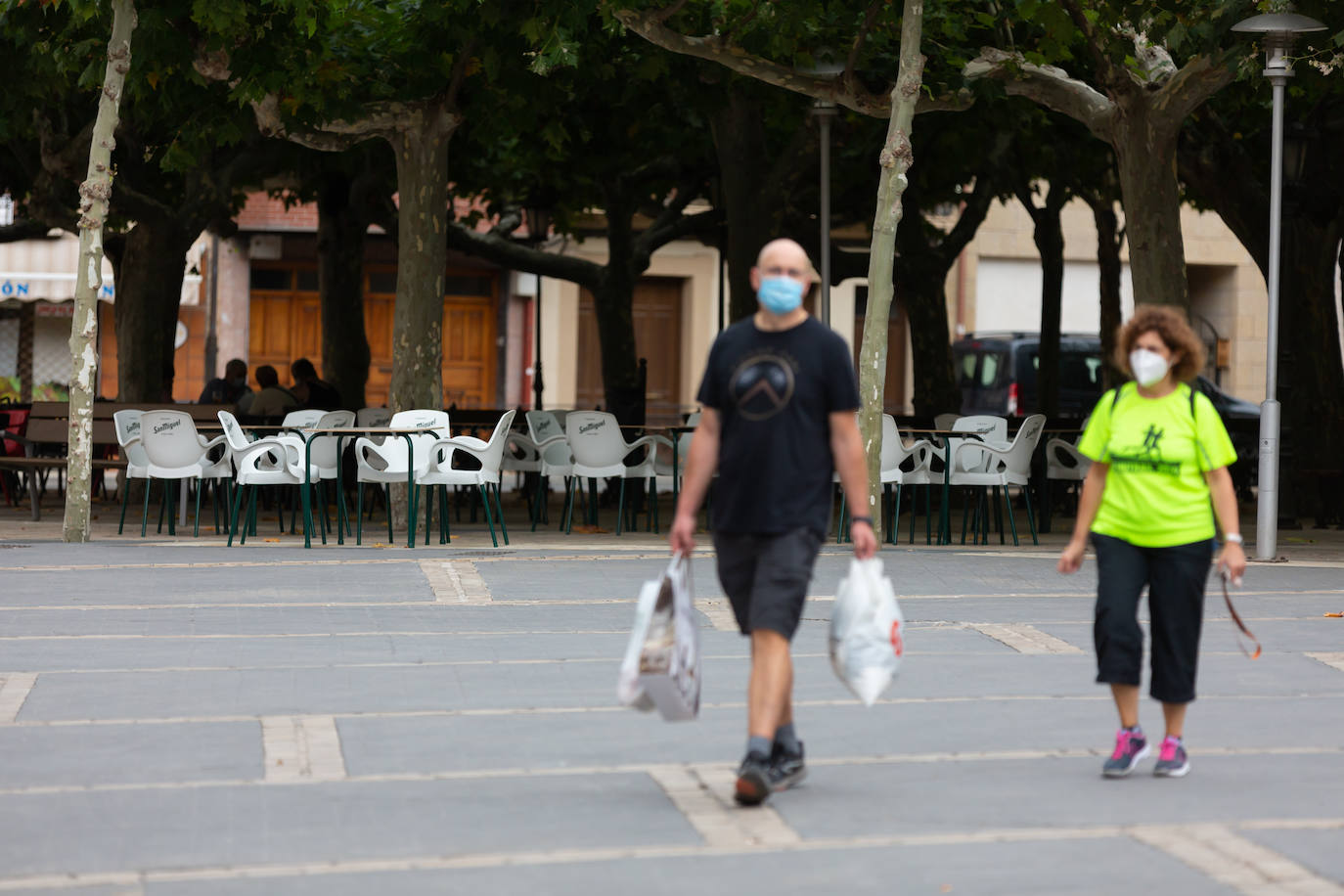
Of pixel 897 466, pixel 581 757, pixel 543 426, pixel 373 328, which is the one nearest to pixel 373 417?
pixel 543 426

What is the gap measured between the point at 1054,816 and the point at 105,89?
35.1ft

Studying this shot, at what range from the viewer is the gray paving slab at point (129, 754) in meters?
6.44

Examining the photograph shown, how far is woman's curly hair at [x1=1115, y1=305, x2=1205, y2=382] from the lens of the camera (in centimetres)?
649

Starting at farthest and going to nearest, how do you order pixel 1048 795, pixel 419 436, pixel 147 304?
pixel 147 304, pixel 419 436, pixel 1048 795

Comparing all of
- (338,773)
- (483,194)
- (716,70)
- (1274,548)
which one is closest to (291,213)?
(483,194)

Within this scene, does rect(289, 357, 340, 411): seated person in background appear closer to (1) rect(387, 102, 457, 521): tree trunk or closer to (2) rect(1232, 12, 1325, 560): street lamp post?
(1) rect(387, 102, 457, 521): tree trunk

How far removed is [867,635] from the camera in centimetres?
607

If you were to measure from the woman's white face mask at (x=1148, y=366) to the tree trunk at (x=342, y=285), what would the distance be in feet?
59.6

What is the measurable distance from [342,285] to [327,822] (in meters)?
19.1

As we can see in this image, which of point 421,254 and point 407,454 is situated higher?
point 421,254

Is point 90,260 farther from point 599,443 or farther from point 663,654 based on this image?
point 663,654

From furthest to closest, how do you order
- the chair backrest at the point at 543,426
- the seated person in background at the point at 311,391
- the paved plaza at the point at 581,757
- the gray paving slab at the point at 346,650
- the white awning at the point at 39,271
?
the white awning at the point at 39,271 < the seated person in background at the point at 311,391 < the chair backrest at the point at 543,426 < the gray paving slab at the point at 346,650 < the paved plaza at the point at 581,757

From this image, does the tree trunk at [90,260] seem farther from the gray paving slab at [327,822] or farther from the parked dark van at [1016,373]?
the parked dark van at [1016,373]

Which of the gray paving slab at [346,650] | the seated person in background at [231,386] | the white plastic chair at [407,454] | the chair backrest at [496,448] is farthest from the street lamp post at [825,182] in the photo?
the seated person in background at [231,386]
